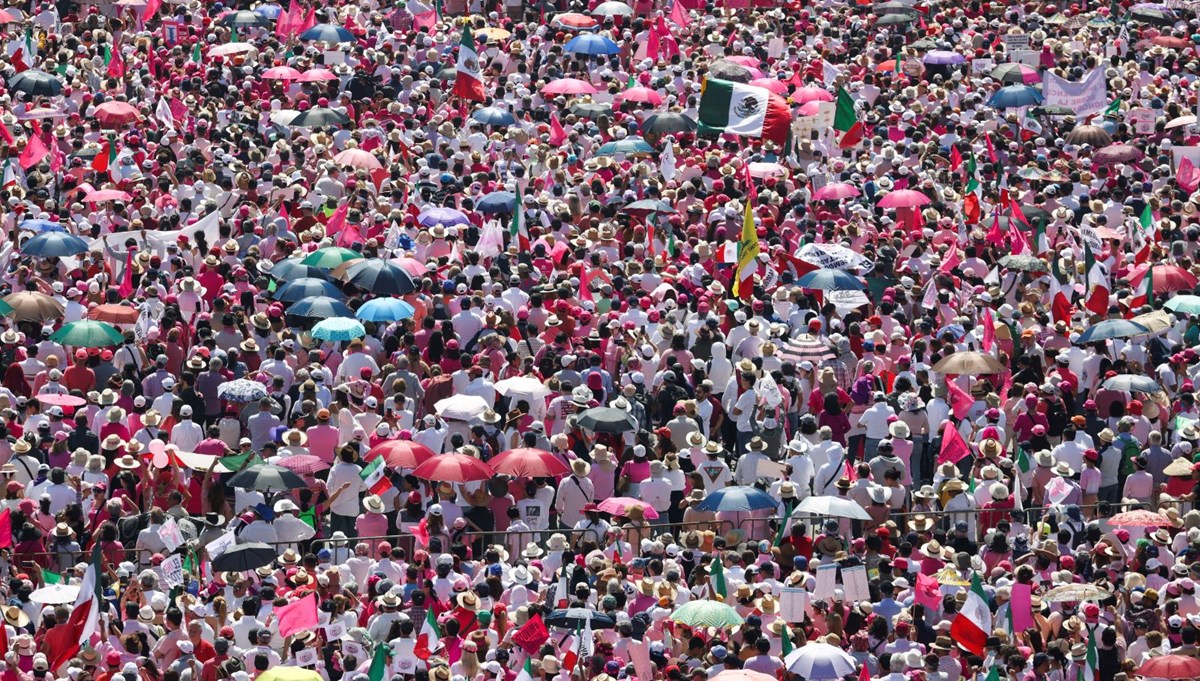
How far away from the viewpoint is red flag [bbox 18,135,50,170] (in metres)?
31.1

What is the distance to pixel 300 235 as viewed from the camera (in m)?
Result: 29.1

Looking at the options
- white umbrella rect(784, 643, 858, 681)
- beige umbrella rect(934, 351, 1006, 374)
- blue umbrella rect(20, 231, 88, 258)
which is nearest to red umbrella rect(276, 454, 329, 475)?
white umbrella rect(784, 643, 858, 681)

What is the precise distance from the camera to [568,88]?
34.8m

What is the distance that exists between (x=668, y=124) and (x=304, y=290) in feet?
25.6

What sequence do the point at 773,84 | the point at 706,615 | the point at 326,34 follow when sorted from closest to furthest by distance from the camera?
the point at 706,615 < the point at 773,84 < the point at 326,34

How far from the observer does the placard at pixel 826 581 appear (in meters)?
21.6

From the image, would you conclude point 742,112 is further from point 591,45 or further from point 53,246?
point 53,246

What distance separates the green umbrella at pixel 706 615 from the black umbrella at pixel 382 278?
683 centimetres

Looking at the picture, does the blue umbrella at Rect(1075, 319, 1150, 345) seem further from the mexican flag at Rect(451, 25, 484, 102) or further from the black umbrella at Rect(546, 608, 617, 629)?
the mexican flag at Rect(451, 25, 484, 102)

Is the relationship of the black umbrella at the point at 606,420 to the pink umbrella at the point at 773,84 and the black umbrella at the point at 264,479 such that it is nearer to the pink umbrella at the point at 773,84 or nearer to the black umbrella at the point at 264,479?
the black umbrella at the point at 264,479

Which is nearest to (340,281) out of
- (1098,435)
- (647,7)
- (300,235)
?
(300,235)

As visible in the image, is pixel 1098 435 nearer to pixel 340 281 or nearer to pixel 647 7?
pixel 340 281

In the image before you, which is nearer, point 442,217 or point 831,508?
point 831,508

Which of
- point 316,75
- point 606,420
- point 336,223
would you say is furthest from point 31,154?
point 606,420
